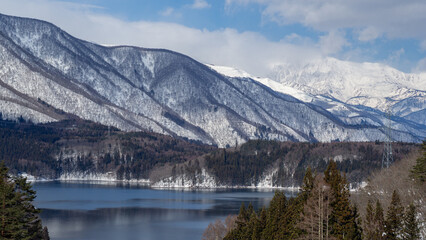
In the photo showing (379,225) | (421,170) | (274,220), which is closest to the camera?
(379,225)

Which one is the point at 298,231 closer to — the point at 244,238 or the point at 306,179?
the point at 306,179

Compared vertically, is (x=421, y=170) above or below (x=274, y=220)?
above

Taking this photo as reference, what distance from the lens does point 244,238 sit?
87.1 meters

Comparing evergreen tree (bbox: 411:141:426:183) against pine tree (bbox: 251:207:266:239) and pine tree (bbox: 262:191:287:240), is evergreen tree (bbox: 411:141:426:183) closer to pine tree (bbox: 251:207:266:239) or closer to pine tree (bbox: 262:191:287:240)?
pine tree (bbox: 262:191:287:240)

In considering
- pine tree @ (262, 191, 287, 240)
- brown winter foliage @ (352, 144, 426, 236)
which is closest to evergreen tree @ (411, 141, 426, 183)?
brown winter foliage @ (352, 144, 426, 236)

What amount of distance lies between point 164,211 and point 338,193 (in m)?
147

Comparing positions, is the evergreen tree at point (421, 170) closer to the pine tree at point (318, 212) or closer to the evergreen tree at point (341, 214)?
the evergreen tree at point (341, 214)

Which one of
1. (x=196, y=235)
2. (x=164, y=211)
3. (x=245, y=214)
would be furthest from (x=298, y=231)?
(x=164, y=211)

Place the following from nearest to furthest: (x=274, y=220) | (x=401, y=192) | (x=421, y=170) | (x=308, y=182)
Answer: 1. (x=308, y=182)
2. (x=274, y=220)
3. (x=421, y=170)
4. (x=401, y=192)

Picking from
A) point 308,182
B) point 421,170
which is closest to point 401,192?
point 421,170

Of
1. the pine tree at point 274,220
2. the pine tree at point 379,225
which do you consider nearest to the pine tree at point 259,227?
the pine tree at point 274,220

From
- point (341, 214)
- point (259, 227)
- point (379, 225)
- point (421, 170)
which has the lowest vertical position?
point (259, 227)

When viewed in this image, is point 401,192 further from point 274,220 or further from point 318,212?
point 318,212

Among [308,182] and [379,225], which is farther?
[308,182]
